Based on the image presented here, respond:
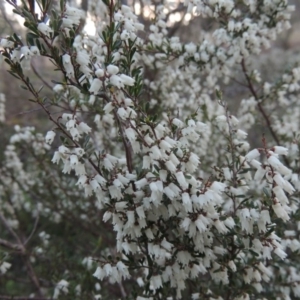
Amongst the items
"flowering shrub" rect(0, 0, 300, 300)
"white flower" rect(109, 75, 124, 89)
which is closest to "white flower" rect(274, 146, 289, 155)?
"flowering shrub" rect(0, 0, 300, 300)

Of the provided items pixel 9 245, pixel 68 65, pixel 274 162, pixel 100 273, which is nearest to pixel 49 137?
pixel 68 65

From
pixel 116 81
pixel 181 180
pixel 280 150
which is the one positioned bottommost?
pixel 181 180

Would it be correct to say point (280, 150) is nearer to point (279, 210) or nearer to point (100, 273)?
point (279, 210)

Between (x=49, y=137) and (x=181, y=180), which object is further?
(x=49, y=137)

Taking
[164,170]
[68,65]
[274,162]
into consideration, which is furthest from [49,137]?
[274,162]

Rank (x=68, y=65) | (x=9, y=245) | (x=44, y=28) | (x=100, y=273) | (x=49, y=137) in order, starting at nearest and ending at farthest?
(x=44, y=28)
(x=68, y=65)
(x=49, y=137)
(x=100, y=273)
(x=9, y=245)

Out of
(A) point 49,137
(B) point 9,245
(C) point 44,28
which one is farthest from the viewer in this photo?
(B) point 9,245

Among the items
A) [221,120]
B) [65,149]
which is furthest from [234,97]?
[65,149]

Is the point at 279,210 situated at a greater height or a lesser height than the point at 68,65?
lesser

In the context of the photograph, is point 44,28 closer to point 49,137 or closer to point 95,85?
point 95,85

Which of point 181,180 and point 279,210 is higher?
point 181,180

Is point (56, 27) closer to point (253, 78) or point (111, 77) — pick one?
point (111, 77)

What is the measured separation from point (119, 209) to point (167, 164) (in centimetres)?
35

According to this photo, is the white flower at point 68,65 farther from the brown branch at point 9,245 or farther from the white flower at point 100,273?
the brown branch at point 9,245
